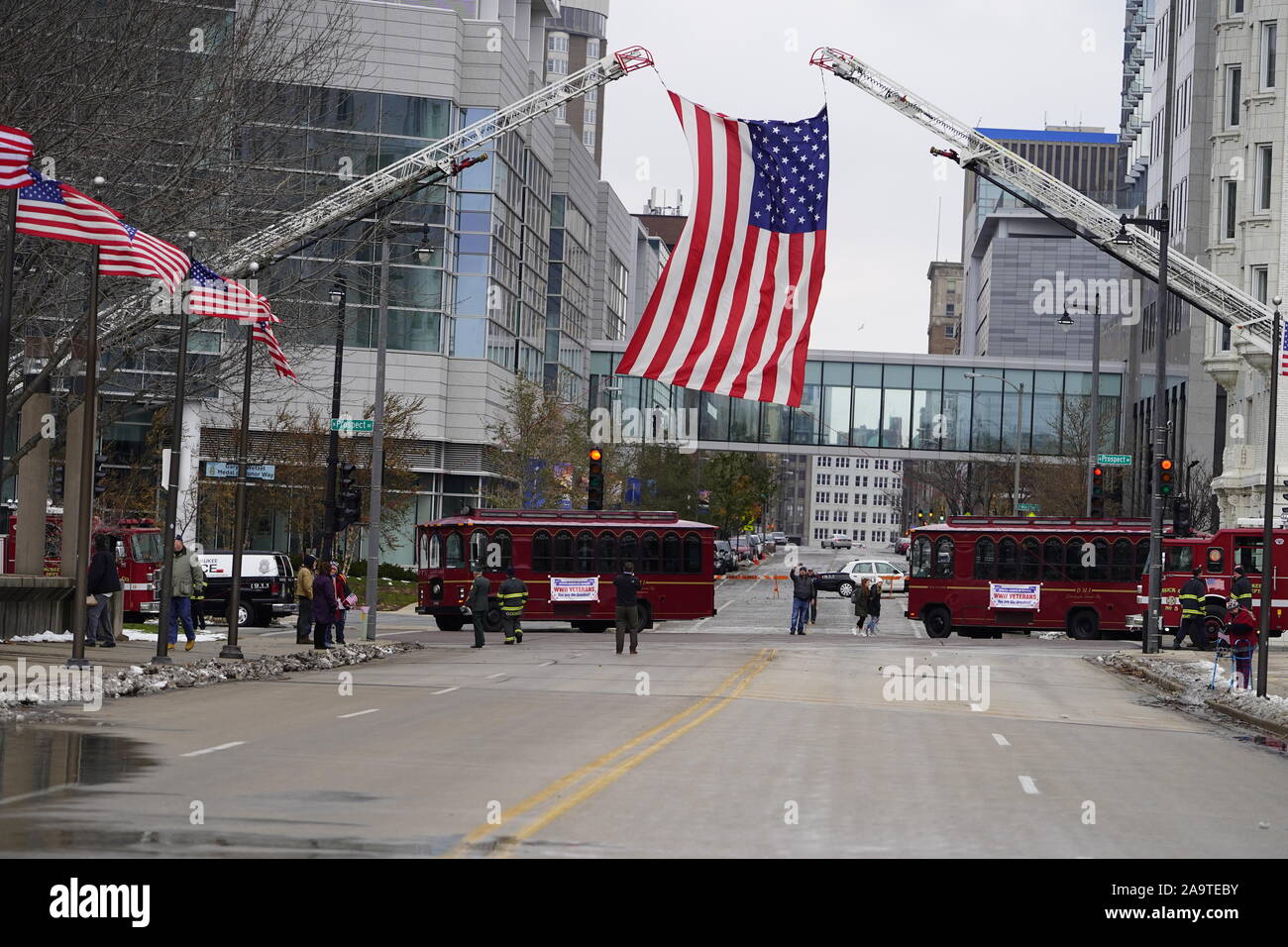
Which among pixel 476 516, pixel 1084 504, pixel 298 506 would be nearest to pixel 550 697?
pixel 476 516

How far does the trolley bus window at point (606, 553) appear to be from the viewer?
5050 cm

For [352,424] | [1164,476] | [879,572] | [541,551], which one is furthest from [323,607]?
[879,572]

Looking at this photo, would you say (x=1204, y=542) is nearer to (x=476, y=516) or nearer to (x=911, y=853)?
(x=476, y=516)

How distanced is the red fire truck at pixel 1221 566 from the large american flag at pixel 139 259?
29.7m

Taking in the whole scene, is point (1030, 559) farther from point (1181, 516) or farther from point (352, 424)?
point (352, 424)

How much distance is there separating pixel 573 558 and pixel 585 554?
0.36 meters

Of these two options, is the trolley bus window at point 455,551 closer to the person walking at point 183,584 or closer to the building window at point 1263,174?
the person walking at point 183,584

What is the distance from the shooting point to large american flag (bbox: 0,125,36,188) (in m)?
21.6

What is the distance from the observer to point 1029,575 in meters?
50.9

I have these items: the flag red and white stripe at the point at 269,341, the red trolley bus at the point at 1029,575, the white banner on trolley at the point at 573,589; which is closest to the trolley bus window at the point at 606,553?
the white banner on trolley at the point at 573,589

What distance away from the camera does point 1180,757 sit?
1942cm

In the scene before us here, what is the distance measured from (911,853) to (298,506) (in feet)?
184

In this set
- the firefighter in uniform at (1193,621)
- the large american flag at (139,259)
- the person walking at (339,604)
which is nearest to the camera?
the large american flag at (139,259)

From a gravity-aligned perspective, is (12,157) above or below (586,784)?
above
